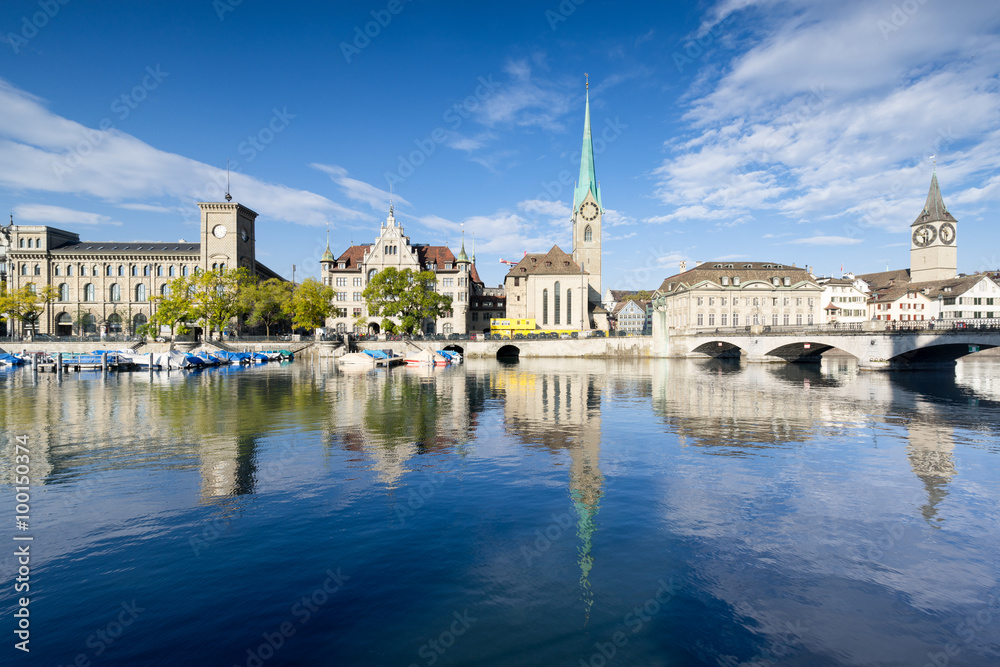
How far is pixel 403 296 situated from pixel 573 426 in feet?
216

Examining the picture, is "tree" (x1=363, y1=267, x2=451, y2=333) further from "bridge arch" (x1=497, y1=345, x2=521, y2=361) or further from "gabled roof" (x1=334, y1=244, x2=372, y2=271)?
"gabled roof" (x1=334, y1=244, x2=372, y2=271)

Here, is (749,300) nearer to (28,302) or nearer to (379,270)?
(379,270)

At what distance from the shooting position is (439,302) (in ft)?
308

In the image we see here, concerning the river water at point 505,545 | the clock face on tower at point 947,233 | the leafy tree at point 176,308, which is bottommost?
the river water at point 505,545

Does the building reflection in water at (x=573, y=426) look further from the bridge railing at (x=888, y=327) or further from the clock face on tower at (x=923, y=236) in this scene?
the clock face on tower at (x=923, y=236)

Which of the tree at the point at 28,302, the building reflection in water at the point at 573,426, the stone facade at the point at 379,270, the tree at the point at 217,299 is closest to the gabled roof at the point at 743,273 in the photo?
the stone facade at the point at 379,270

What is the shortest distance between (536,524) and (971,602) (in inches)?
314

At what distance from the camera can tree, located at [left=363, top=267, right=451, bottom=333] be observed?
8638cm

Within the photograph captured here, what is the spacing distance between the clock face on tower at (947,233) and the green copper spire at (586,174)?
76.4 metres

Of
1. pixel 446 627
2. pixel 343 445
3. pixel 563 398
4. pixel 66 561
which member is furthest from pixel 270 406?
pixel 446 627

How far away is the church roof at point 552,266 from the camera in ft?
356

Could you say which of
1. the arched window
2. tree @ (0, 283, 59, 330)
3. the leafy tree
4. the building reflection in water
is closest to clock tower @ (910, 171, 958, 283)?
the arched window

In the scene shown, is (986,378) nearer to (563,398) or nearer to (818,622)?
(563,398)

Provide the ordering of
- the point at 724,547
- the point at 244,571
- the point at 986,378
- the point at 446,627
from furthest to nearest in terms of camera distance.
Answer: the point at 986,378 → the point at 724,547 → the point at 244,571 → the point at 446,627
